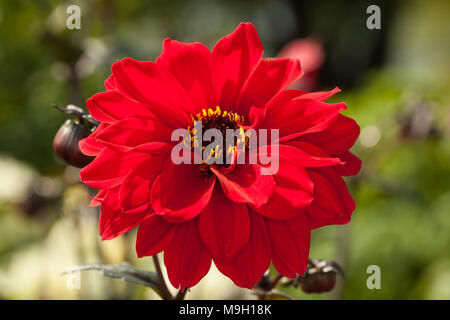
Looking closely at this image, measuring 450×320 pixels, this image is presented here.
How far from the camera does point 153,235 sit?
566 mm

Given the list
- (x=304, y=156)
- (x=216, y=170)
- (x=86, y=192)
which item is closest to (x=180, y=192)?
(x=216, y=170)

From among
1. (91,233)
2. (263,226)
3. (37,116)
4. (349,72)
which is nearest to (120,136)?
(263,226)

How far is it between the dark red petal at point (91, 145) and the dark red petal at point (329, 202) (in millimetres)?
253

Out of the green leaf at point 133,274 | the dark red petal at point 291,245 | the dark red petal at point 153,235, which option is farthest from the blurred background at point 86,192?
the dark red petal at point 291,245

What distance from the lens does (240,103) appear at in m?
0.68

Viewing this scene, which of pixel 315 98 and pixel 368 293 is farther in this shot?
pixel 368 293

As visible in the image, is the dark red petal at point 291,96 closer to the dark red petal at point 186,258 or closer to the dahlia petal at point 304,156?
the dahlia petal at point 304,156

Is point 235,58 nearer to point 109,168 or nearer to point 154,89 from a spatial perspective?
point 154,89

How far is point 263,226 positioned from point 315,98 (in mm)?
166

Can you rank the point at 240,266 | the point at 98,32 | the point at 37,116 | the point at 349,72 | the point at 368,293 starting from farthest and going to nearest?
the point at 349,72
the point at 37,116
the point at 98,32
the point at 368,293
the point at 240,266

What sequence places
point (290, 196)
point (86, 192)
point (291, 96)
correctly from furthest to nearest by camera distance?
point (86, 192), point (291, 96), point (290, 196)

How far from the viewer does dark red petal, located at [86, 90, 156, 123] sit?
608mm

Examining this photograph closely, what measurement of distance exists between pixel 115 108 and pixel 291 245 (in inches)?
10.5
